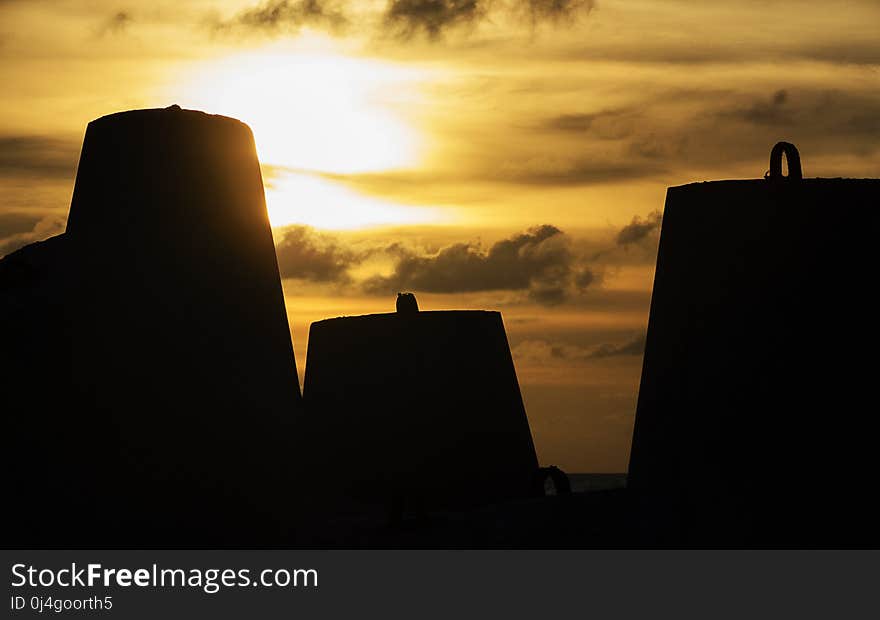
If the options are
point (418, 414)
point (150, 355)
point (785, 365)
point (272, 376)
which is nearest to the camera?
point (785, 365)

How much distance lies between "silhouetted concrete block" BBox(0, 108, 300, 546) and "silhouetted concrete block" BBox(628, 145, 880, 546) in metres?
3.66

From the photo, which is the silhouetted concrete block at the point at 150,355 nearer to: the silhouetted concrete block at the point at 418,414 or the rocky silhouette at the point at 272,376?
the rocky silhouette at the point at 272,376

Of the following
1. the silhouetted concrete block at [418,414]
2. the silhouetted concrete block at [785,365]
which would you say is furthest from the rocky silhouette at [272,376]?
the silhouetted concrete block at [418,414]

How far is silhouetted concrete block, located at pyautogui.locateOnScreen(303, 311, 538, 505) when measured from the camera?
14.1 meters

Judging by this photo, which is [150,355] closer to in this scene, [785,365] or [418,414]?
[785,365]

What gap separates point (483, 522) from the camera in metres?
10.8

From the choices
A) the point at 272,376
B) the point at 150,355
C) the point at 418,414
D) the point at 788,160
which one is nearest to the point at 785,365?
the point at 788,160

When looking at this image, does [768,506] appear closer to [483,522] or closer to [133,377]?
[483,522]

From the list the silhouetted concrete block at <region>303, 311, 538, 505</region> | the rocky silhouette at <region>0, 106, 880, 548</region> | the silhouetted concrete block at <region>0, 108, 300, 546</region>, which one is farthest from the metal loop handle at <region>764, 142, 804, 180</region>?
the silhouetted concrete block at <region>303, 311, 538, 505</region>

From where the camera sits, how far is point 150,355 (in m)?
9.46

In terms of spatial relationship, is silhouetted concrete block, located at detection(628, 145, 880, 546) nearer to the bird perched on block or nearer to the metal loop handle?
the metal loop handle

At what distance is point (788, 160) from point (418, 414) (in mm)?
6830

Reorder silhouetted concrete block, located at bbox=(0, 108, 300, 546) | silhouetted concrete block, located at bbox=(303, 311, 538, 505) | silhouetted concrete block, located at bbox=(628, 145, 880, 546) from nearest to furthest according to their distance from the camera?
silhouetted concrete block, located at bbox=(628, 145, 880, 546) → silhouetted concrete block, located at bbox=(0, 108, 300, 546) → silhouetted concrete block, located at bbox=(303, 311, 538, 505)

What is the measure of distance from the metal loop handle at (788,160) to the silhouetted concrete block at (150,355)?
14.2 feet
